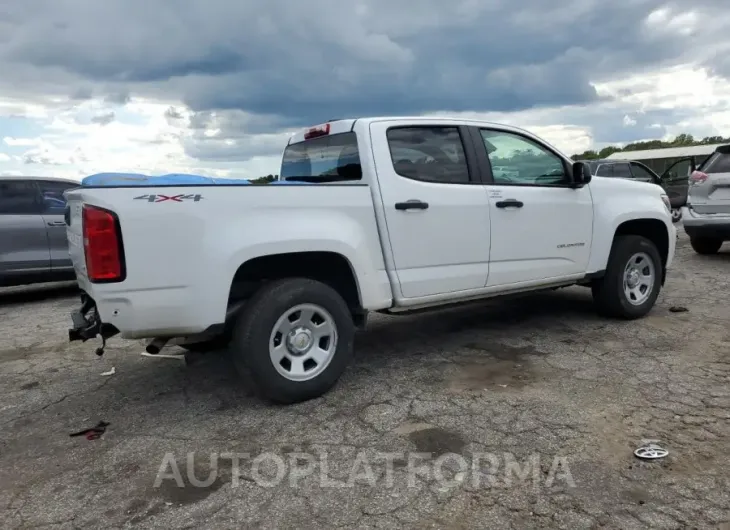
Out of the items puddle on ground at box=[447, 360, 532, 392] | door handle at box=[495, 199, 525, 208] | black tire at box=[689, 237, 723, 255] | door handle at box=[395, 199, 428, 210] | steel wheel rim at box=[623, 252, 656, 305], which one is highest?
door handle at box=[395, 199, 428, 210]

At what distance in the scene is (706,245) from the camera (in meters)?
10.2

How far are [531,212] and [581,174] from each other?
0.68 metres

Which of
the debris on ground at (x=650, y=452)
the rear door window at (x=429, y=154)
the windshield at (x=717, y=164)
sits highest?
the rear door window at (x=429, y=154)

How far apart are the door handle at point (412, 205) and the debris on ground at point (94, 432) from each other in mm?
2456

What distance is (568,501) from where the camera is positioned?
9.43ft

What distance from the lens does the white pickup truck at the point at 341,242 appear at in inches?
141

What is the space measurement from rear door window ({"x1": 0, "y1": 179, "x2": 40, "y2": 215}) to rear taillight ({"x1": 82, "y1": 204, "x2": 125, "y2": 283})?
561 cm

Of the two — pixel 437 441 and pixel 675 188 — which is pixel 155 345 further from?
pixel 675 188

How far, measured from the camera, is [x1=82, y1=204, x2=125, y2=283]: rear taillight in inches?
136

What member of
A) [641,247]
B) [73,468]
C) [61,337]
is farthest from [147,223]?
[641,247]

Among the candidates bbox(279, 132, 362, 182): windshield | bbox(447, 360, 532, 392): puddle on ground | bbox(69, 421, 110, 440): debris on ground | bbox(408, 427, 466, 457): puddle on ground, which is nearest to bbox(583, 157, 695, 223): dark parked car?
bbox(279, 132, 362, 182): windshield

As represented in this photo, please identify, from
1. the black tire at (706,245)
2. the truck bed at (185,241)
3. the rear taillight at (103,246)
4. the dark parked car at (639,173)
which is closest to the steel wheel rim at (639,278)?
the truck bed at (185,241)

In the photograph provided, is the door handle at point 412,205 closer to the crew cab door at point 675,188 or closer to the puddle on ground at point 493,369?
the puddle on ground at point 493,369

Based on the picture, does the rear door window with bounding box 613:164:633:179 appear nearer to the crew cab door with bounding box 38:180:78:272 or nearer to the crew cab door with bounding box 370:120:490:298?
the crew cab door with bounding box 370:120:490:298
